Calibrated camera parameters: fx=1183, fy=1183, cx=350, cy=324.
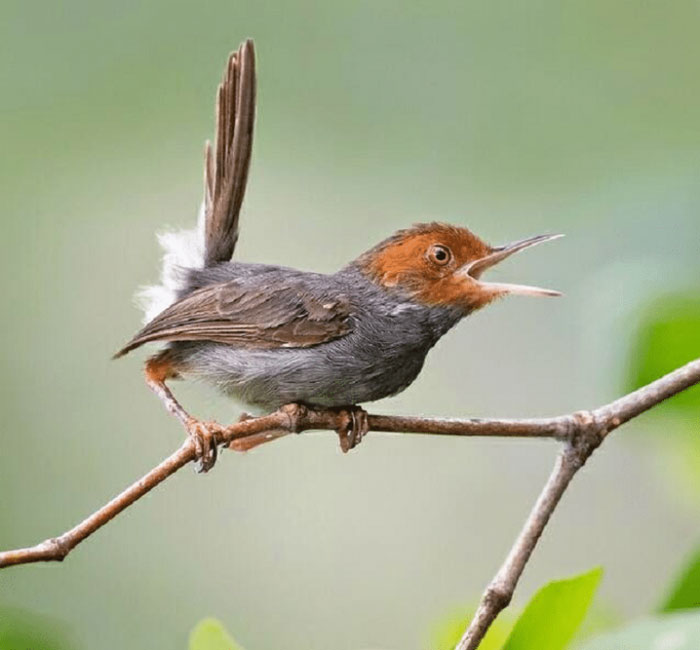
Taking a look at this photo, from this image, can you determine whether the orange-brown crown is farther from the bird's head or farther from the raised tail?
the raised tail

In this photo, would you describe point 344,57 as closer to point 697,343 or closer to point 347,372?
point 347,372

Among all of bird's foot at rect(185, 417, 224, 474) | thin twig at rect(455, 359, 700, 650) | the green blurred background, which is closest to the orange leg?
bird's foot at rect(185, 417, 224, 474)

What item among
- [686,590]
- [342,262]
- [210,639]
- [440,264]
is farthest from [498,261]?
[342,262]

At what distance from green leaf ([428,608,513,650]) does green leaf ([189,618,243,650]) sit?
0.45 meters

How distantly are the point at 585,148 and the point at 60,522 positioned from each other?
2.63 metres

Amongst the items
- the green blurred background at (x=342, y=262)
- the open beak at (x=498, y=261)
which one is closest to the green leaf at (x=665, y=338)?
the green blurred background at (x=342, y=262)

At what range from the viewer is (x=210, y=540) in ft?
14.8

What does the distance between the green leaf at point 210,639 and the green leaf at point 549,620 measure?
0.32 metres

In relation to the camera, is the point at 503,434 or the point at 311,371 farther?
the point at 311,371

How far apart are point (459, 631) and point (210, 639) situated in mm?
549

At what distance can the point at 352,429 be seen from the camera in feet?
6.44

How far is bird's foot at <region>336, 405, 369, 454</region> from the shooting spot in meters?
1.95

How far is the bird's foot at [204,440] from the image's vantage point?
1.75 metres

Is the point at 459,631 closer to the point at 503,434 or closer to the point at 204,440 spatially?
the point at 503,434
